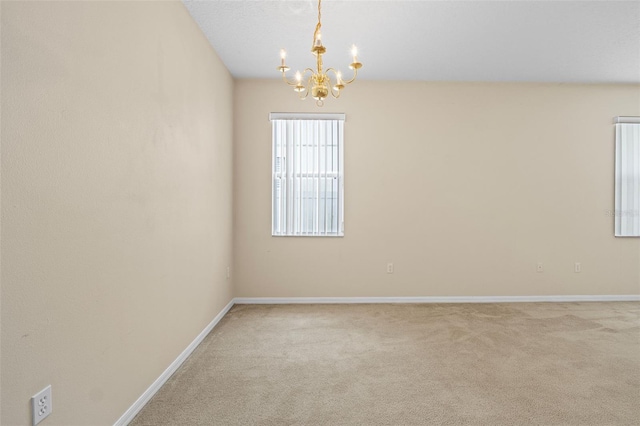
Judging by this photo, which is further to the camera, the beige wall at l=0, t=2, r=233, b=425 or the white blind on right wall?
the white blind on right wall

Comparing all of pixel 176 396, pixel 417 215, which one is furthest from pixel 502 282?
pixel 176 396

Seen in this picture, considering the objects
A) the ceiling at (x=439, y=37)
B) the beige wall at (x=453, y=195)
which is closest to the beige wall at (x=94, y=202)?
the ceiling at (x=439, y=37)

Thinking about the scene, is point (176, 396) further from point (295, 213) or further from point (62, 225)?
point (295, 213)

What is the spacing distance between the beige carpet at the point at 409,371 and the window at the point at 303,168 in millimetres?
1268

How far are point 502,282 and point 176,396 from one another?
13.2 feet

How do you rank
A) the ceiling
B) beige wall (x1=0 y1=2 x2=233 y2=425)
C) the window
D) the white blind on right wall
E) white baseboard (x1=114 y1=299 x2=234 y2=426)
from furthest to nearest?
the white blind on right wall
the window
the ceiling
white baseboard (x1=114 y1=299 x2=234 y2=426)
beige wall (x1=0 y1=2 x2=233 y2=425)

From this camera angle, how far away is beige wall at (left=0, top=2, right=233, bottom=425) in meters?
1.18

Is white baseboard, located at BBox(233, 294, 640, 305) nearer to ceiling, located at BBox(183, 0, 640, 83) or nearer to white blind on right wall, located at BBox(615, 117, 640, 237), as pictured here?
white blind on right wall, located at BBox(615, 117, 640, 237)

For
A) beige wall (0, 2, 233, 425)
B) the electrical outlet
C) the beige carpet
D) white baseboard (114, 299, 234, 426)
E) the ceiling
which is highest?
the ceiling

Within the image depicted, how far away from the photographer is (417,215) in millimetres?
4270

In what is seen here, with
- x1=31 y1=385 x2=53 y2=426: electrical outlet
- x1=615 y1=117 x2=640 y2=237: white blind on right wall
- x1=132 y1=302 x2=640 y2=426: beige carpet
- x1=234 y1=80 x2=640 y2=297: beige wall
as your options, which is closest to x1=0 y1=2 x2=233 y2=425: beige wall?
x1=31 y1=385 x2=53 y2=426: electrical outlet

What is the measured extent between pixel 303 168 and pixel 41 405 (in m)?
3.35

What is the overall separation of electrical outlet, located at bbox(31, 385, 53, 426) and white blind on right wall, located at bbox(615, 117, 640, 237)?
591 cm

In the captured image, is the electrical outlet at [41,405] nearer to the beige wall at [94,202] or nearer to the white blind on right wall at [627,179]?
the beige wall at [94,202]
